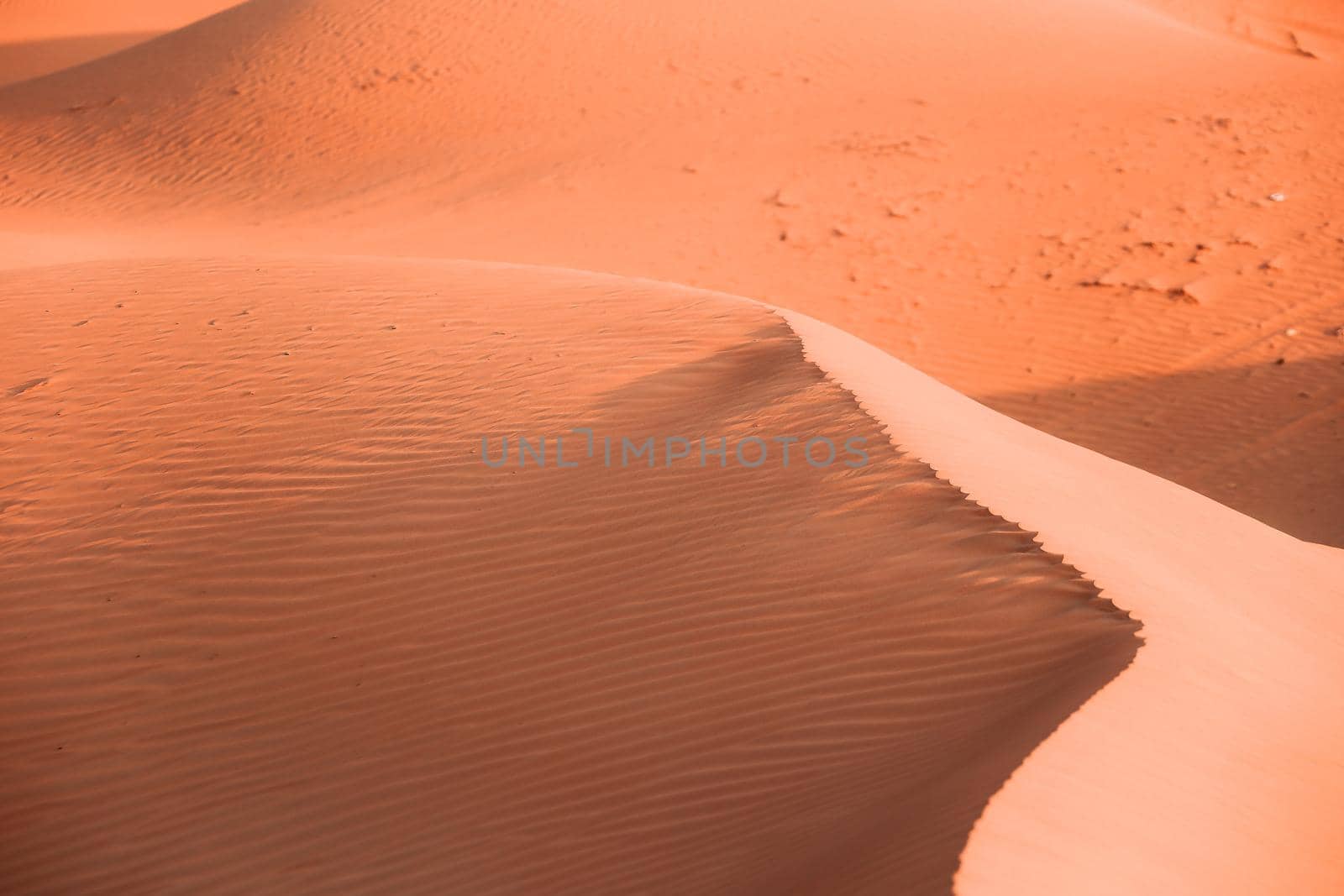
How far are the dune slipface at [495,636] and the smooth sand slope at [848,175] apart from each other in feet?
18.7

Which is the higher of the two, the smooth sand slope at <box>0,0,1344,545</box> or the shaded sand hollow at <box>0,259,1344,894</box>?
the smooth sand slope at <box>0,0,1344,545</box>

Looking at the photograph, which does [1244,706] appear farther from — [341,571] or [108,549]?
[108,549]

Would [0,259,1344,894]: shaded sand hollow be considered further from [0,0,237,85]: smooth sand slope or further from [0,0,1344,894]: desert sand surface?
[0,0,237,85]: smooth sand slope

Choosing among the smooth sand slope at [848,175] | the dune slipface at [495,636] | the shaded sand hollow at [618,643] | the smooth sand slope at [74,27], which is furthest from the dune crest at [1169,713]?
the smooth sand slope at [74,27]

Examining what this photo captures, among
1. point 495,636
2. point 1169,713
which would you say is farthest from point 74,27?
point 1169,713

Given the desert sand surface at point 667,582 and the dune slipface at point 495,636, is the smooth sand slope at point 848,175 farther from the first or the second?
the dune slipface at point 495,636

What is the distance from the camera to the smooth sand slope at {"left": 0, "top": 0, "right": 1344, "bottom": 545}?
465 inches

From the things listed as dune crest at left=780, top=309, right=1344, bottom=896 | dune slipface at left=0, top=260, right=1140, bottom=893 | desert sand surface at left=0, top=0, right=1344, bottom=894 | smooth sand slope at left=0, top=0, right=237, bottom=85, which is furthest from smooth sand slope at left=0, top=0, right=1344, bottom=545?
smooth sand slope at left=0, top=0, right=237, bottom=85

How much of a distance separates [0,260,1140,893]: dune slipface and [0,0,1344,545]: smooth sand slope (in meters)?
5.71

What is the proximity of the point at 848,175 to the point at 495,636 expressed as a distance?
11510 mm

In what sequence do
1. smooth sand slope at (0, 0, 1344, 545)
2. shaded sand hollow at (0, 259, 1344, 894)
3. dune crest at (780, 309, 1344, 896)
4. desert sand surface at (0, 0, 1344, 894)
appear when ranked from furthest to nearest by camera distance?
smooth sand slope at (0, 0, 1344, 545), desert sand surface at (0, 0, 1344, 894), shaded sand hollow at (0, 259, 1344, 894), dune crest at (780, 309, 1344, 896)

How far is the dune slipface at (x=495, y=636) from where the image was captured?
416 centimetres

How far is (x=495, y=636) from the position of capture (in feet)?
17.0

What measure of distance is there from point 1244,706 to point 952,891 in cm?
197
